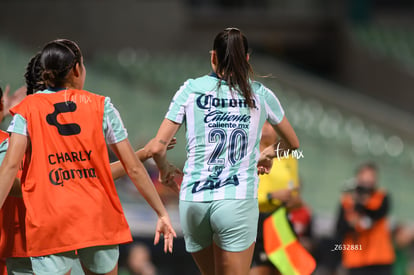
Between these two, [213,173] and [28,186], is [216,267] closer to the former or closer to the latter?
[213,173]

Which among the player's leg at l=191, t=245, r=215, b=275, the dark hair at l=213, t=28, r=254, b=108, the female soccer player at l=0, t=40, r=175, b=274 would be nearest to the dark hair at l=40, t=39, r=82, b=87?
the female soccer player at l=0, t=40, r=175, b=274

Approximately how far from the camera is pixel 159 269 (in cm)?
880

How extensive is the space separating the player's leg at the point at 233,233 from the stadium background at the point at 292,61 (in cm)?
594

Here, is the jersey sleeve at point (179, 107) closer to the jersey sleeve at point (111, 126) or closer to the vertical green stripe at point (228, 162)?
the vertical green stripe at point (228, 162)

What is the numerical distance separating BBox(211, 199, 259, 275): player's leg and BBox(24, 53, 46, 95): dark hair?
123 cm

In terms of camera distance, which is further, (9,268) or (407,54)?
(407,54)

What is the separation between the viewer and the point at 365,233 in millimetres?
7711

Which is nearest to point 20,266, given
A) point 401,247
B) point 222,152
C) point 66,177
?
point 66,177

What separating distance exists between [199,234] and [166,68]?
1283 cm

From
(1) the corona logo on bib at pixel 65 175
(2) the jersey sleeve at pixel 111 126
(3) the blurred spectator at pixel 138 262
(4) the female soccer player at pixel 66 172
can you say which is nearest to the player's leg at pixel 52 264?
(4) the female soccer player at pixel 66 172

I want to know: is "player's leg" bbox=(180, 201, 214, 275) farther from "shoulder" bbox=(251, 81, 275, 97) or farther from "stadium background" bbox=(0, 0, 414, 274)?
"stadium background" bbox=(0, 0, 414, 274)

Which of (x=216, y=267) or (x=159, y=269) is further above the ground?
(x=216, y=267)

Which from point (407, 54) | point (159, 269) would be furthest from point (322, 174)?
point (407, 54)

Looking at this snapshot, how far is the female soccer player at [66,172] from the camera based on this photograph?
12.3ft
